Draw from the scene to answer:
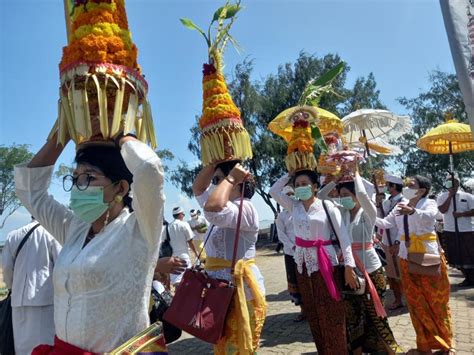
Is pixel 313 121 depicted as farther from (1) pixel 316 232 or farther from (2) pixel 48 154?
(2) pixel 48 154

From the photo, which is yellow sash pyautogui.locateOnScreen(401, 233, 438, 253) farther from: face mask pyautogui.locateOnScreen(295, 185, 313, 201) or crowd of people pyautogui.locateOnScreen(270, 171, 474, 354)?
face mask pyautogui.locateOnScreen(295, 185, 313, 201)

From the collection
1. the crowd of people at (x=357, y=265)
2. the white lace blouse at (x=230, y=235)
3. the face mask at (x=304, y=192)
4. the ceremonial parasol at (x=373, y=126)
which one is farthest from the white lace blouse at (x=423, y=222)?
the white lace blouse at (x=230, y=235)

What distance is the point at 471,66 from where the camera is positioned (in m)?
2.38

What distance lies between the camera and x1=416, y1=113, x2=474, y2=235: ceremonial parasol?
765 centimetres

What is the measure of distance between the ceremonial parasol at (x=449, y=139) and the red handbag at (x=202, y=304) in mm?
6036

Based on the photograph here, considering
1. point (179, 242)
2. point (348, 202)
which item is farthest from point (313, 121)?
point (179, 242)

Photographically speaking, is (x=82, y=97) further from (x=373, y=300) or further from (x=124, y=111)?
(x=373, y=300)

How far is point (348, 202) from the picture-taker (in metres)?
4.93

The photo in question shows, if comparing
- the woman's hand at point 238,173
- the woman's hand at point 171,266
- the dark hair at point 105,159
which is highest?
the dark hair at point 105,159

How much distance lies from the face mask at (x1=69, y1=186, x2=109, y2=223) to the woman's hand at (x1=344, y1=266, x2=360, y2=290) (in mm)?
2853

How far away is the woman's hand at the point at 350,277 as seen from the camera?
4070 millimetres

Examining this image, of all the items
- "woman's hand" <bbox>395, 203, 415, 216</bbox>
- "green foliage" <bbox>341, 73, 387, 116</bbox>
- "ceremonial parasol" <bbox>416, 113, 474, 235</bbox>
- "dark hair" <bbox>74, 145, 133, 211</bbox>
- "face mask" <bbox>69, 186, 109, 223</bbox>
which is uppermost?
"green foliage" <bbox>341, 73, 387, 116</bbox>

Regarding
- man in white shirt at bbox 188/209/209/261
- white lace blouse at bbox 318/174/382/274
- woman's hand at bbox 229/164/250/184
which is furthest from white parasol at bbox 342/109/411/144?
man in white shirt at bbox 188/209/209/261

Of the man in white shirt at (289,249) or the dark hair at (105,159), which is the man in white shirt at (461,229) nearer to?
the man in white shirt at (289,249)
